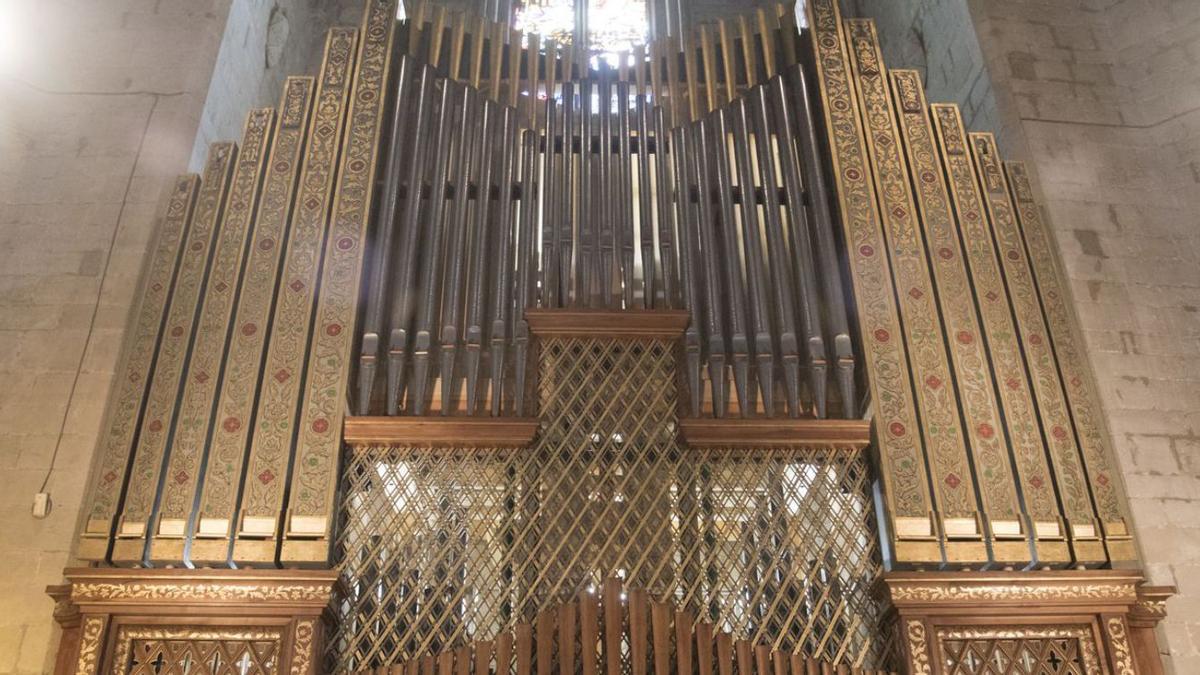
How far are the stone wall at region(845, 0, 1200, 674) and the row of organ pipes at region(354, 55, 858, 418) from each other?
1.60 metres

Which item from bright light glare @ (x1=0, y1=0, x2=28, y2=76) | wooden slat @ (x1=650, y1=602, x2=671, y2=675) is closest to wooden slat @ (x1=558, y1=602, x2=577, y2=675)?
wooden slat @ (x1=650, y1=602, x2=671, y2=675)

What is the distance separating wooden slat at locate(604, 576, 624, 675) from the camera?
197 inches

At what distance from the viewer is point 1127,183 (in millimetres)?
7293

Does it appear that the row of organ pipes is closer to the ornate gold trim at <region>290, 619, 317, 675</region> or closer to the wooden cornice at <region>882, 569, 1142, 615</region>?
the wooden cornice at <region>882, 569, 1142, 615</region>

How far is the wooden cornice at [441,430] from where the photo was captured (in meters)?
5.86

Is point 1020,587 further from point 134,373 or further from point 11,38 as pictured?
point 11,38

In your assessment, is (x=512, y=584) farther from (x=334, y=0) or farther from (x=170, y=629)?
(x=334, y=0)

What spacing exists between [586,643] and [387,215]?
3168 millimetres

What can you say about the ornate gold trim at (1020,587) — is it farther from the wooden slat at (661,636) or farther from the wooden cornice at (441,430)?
the wooden cornice at (441,430)

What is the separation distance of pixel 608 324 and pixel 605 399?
480mm

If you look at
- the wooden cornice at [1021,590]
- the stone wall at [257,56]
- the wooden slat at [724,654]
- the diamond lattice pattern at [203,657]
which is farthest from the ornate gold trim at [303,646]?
the stone wall at [257,56]

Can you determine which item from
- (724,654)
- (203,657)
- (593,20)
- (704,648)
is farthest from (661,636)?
(593,20)

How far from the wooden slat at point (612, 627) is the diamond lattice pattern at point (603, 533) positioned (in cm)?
30

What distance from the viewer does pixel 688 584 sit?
5.48m
